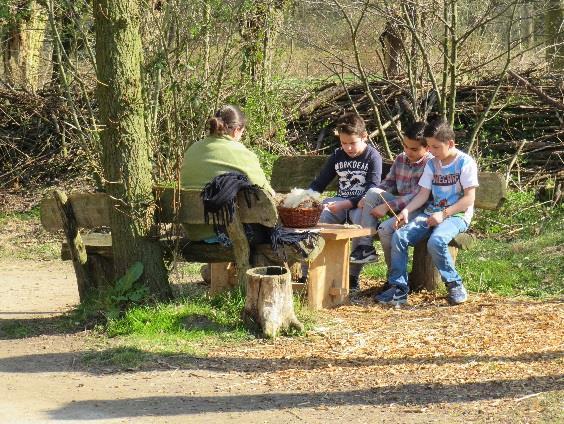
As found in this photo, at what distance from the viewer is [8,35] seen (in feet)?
52.9

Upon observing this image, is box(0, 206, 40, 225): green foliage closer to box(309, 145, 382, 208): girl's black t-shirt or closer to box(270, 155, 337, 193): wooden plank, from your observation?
box(270, 155, 337, 193): wooden plank

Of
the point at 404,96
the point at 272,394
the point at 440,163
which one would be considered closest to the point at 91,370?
the point at 272,394

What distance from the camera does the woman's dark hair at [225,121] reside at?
7.86 metres

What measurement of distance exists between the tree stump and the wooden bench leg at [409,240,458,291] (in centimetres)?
171

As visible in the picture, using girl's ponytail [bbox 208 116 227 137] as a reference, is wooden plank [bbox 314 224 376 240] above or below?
below

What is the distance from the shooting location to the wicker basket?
753cm

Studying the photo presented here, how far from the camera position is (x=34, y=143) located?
14.7 m

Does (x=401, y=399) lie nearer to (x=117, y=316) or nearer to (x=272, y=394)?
(x=272, y=394)

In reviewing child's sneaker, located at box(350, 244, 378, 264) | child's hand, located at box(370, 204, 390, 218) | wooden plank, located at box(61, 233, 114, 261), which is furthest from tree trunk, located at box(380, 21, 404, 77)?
wooden plank, located at box(61, 233, 114, 261)

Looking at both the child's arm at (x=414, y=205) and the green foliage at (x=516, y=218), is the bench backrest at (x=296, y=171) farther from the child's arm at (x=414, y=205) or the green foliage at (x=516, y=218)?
the green foliage at (x=516, y=218)

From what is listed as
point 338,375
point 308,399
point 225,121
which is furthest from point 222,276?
point 308,399

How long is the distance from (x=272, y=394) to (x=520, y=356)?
1.67 meters

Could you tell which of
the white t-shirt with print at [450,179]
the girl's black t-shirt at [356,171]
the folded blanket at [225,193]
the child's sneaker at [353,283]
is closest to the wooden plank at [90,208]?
the folded blanket at [225,193]

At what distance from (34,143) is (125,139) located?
7627 mm
